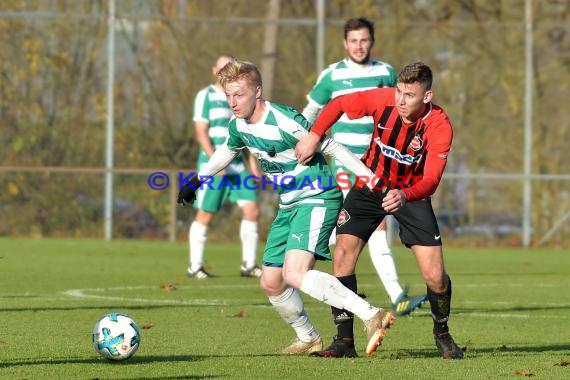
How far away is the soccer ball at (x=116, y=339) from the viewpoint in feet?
21.7

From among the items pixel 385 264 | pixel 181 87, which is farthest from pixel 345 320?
pixel 181 87

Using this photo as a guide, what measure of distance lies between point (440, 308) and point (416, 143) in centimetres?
97

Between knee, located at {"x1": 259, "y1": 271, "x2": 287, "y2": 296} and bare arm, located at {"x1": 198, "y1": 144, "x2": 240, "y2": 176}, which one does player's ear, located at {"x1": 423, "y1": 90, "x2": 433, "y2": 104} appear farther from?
knee, located at {"x1": 259, "y1": 271, "x2": 287, "y2": 296}

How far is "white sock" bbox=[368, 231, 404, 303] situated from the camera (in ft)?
30.7

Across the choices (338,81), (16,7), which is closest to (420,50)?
(16,7)

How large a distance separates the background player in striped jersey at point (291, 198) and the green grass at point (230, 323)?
1.16 ft

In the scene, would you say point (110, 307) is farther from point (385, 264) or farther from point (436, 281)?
point (436, 281)

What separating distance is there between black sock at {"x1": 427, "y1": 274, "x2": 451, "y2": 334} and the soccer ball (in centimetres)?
174

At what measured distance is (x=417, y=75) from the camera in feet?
22.3

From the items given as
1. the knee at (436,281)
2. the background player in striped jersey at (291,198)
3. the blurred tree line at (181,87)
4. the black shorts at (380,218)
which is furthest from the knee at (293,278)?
the blurred tree line at (181,87)

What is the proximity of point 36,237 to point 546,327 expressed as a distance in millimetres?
11567

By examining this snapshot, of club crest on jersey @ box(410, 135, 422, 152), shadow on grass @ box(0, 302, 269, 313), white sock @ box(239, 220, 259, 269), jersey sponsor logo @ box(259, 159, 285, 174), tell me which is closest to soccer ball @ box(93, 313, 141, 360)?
jersey sponsor logo @ box(259, 159, 285, 174)

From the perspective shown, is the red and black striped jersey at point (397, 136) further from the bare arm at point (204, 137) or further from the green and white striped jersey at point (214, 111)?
the green and white striped jersey at point (214, 111)

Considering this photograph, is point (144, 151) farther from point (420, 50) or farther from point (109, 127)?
point (420, 50)
